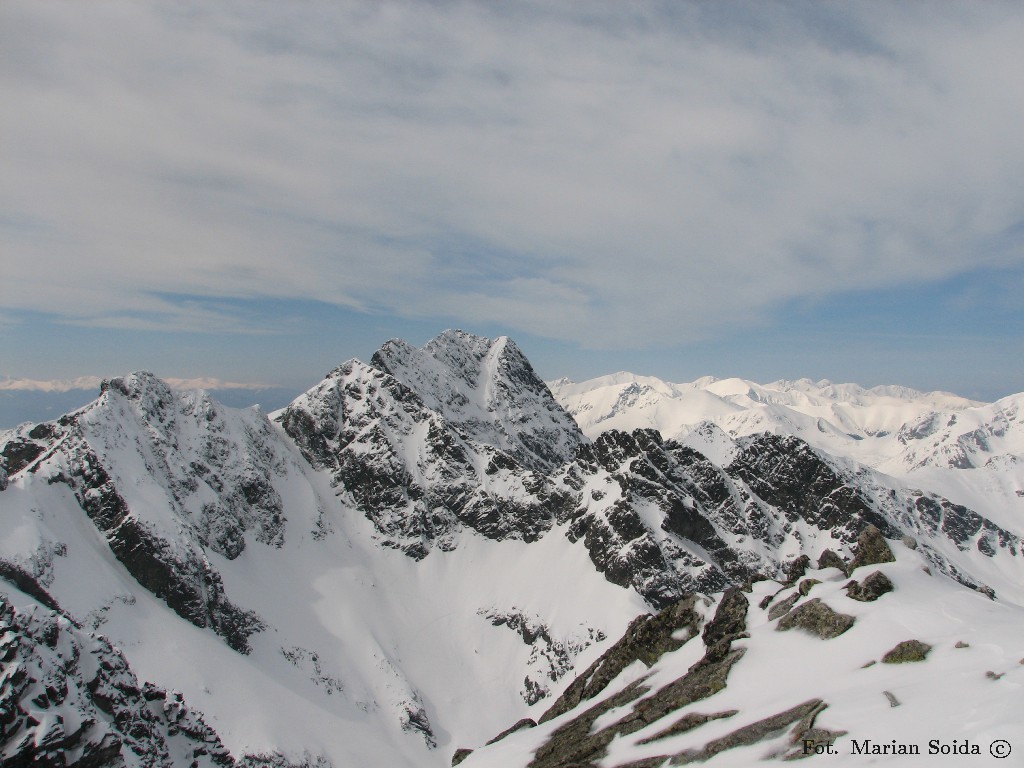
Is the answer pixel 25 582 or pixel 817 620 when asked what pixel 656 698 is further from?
pixel 25 582

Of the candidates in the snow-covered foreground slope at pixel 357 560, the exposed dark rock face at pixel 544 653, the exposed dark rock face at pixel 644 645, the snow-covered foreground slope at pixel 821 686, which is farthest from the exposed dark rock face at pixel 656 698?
the exposed dark rock face at pixel 544 653

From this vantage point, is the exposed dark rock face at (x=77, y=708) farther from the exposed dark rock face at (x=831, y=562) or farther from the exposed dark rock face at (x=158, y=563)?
the exposed dark rock face at (x=158, y=563)

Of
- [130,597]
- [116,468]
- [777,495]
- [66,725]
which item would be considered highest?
[116,468]

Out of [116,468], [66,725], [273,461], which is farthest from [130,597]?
[66,725]

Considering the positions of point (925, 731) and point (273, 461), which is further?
point (273, 461)

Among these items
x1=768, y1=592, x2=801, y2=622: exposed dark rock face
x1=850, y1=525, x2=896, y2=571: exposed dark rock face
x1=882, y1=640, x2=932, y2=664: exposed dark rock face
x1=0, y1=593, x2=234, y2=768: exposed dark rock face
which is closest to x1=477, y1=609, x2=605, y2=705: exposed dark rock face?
x1=850, y1=525, x2=896, y2=571: exposed dark rock face

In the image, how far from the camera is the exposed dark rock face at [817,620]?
107 ft

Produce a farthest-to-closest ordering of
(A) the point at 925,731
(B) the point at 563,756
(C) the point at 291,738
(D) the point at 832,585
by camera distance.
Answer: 1. (C) the point at 291,738
2. (D) the point at 832,585
3. (B) the point at 563,756
4. (A) the point at 925,731

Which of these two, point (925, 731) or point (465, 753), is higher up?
point (925, 731)

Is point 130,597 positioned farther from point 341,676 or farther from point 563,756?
point 563,756

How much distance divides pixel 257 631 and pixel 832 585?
14019 centimetres

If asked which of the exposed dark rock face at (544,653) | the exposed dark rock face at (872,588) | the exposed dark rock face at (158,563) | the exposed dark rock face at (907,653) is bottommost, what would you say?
the exposed dark rock face at (544,653)

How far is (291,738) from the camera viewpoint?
11362 centimetres

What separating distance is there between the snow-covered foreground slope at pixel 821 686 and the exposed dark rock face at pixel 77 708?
68.7 ft
